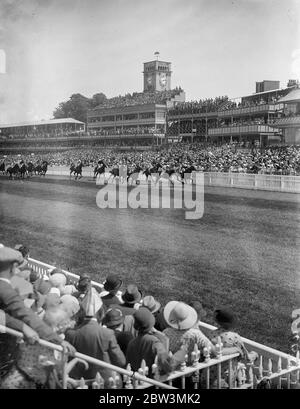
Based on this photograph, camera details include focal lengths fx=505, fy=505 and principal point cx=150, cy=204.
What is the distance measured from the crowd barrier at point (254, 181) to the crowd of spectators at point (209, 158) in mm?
968

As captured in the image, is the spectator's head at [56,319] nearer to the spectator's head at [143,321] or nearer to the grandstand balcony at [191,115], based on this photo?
the spectator's head at [143,321]

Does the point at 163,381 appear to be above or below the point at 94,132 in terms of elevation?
below

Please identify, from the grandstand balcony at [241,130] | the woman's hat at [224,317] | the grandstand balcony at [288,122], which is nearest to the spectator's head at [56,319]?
the woman's hat at [224,317]

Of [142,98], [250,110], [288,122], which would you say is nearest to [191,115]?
[250,110]

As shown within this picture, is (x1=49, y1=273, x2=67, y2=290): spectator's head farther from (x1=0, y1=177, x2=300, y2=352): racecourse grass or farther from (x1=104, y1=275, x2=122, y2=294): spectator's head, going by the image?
(x1=0, y1=177, x2=300, y2=352): racecourse grass

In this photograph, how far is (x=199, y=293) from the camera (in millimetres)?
7941

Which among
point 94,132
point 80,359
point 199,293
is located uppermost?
point 94,132

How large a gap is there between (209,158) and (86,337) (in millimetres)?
30720

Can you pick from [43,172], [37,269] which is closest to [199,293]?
[37,269]

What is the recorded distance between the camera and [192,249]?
11.3 meters

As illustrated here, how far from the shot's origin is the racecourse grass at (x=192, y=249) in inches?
301

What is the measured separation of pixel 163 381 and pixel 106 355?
1.69 feet

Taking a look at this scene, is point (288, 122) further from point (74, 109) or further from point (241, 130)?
point (74, 109)

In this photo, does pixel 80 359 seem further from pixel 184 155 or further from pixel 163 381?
pixel 184 155
